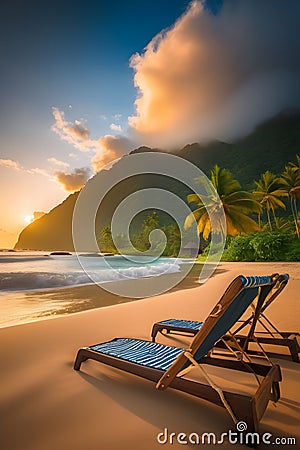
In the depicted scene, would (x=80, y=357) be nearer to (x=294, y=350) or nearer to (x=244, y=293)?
(x=244, y=293)

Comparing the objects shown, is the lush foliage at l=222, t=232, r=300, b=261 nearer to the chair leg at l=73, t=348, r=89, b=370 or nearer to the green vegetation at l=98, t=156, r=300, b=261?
the green vegetation at l=98, t=156, r=300, b=261

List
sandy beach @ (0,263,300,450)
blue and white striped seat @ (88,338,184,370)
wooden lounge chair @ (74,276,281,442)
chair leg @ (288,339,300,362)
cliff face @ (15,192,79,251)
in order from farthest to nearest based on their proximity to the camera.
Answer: cliff face @ (15,192,79,251) < chair leg @ (288,339,300,362) < blue and white striped seat @ (88,338,184,370) < sandy beach @ (0,263,300,450) < wooden lounge chair @ (74,276,281,442)

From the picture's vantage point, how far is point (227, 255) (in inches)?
971

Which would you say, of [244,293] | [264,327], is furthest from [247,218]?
[244,293]

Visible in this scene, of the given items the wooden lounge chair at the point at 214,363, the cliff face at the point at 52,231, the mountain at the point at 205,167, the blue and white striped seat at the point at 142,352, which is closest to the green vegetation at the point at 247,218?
the blue and white striped seat at the point at 142,352

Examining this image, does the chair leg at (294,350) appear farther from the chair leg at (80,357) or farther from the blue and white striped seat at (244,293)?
the chair leg at (80,357)

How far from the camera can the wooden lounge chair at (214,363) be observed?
5.15 feet

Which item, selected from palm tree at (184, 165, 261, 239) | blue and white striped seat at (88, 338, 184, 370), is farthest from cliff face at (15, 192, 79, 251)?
blue and white striped seat at (88, 338, 184, 370)

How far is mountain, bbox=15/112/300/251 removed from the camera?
247 ft
